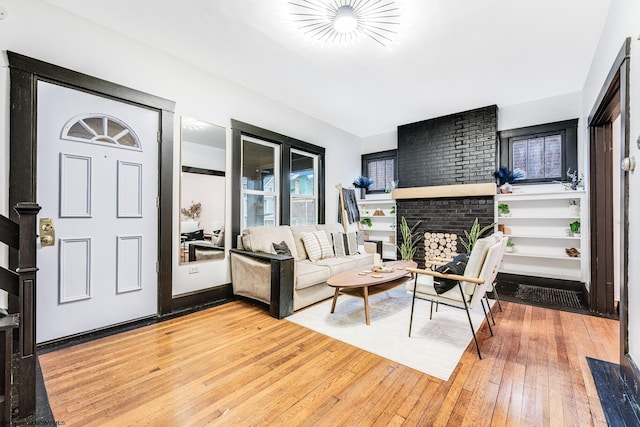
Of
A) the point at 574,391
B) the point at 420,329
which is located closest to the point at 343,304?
the point at 420,329

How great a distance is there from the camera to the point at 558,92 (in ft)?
13.4

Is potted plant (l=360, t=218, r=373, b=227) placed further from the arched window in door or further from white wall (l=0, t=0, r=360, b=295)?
the arched window in door

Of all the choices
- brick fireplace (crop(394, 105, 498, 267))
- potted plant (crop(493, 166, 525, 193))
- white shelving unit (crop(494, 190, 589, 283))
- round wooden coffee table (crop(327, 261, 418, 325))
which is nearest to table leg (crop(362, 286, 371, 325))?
round wooden coffee table (crop(327, 261, 418, 325))

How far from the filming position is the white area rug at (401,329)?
2178mm

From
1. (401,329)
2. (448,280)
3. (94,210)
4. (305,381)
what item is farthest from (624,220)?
(94,210)

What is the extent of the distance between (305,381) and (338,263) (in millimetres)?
2019

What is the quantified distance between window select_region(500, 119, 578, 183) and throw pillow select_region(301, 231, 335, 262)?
3334 millimetres

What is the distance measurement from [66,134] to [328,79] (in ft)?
9.29

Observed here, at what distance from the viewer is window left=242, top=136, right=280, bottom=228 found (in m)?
4.01

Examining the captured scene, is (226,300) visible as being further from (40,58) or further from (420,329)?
(40,58)

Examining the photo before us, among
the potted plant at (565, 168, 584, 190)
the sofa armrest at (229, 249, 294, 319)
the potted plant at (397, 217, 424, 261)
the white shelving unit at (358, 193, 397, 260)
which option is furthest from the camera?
the white shelving unit at (358, 193, 397, 260)

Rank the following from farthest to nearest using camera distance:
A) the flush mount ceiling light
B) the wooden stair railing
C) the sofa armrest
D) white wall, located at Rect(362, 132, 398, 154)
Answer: white wall, located at Rect(362, 132, 398, 154) → the sofa armrest → the flush mount ceiling light → the wooden stair railing

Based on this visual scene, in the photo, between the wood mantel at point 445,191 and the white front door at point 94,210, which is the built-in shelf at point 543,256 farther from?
the white front door at point 94,210

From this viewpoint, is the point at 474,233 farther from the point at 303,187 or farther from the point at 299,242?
the point at 303,187
